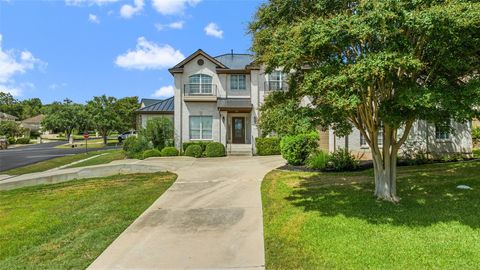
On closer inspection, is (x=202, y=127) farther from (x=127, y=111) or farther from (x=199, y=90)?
(x=127, y=111)

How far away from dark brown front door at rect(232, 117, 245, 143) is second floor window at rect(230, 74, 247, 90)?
100.0 inches

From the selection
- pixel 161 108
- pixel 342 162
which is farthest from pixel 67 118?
pixel 342 162

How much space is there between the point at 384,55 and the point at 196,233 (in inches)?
196

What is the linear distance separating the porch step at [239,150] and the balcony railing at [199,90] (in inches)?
160

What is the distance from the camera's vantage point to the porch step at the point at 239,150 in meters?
22.7

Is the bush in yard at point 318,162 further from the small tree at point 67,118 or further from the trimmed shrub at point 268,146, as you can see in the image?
A: the small tree at point 67,118

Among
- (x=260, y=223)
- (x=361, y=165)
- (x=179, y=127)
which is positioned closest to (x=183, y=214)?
(x=260, y=223)

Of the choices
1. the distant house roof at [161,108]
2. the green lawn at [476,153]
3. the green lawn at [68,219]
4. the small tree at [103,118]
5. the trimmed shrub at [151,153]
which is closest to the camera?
the green lawn at [68,219]

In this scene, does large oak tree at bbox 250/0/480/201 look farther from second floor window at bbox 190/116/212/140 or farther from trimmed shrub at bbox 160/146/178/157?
second floor window at bbox 190/116/212/140

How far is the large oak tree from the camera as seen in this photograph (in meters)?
5.77

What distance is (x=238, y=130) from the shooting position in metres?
25.6

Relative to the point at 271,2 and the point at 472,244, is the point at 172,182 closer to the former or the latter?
the point at 271,2

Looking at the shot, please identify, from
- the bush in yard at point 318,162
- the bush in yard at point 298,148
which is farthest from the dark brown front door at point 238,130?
the bush in yard at point 318,162

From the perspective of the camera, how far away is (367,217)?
7.04m
